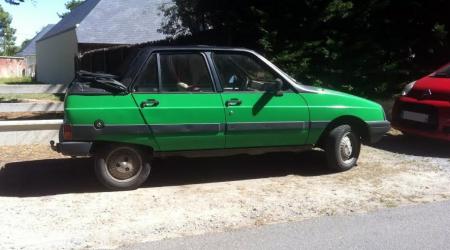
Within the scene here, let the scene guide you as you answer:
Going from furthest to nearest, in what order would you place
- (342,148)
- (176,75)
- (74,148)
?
(342,148), (176,75), (74,148)

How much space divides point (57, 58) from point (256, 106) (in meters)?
37.2

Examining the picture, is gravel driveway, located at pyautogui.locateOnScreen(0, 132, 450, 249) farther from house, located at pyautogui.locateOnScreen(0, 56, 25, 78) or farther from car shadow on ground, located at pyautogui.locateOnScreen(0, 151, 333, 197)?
house, located at pyautogui.locateOnScreen(0, 56, 25, 78)

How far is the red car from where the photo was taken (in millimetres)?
8578

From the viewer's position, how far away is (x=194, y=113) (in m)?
6.68

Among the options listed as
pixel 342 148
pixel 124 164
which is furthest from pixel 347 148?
pixel 124 164

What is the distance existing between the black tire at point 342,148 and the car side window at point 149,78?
2406 millimetres

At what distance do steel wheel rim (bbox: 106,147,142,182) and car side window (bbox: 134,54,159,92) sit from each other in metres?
0.74

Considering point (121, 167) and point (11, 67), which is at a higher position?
point (11, 67)

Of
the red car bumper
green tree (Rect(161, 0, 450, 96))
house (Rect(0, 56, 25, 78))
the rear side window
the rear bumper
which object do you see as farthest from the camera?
house (Rect(0, 56, 25, 78))

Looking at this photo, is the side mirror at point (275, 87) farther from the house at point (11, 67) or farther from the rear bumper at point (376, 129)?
the house at point (11, 67)

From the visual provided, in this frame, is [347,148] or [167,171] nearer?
[347,148]

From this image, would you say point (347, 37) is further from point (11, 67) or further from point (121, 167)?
point (11, 67)

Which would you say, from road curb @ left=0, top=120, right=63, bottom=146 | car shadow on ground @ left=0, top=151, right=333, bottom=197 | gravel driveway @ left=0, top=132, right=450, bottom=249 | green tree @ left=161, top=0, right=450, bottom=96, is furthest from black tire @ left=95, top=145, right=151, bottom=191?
green tree @ left=161, top=0, right=450, bottom=96

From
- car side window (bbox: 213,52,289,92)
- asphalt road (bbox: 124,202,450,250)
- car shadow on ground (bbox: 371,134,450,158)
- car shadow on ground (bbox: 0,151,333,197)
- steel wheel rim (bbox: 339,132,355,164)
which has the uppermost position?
car side window (bbox: 213,52,289,92)
